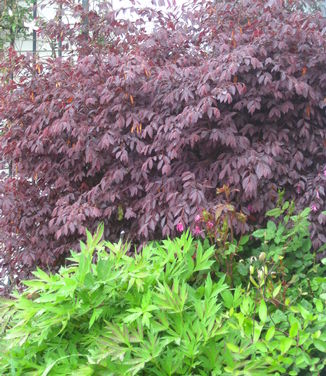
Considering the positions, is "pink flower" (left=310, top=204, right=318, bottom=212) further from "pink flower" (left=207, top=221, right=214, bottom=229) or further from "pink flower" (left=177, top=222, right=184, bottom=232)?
"pink flower" (left=177, top=222, right=184, bottom=232)

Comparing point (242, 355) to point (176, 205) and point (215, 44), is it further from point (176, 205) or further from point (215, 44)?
point (215, 44)

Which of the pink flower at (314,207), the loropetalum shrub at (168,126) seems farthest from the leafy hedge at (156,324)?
the loropetalum shrub at (168,126)

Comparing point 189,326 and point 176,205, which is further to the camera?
point 176,205

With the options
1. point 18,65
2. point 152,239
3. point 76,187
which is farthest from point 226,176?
point 18,65

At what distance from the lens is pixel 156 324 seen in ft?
7.63

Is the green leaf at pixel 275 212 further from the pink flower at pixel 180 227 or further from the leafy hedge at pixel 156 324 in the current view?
the pink flower at pixel 180 227

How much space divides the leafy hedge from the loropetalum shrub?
633 mm

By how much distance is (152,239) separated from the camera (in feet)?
11.5

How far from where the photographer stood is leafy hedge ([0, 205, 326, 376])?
2232 mm

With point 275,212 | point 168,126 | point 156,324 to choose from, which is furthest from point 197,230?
point 156,324

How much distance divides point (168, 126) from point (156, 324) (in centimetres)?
146

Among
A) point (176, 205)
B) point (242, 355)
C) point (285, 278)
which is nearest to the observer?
point (242, 355)

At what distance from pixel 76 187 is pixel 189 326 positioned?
1.88 metres

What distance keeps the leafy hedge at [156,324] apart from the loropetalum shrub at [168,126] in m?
0.63
